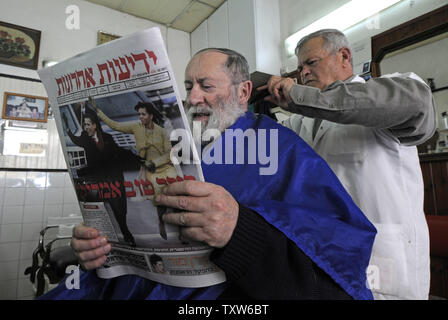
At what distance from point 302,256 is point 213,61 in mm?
808

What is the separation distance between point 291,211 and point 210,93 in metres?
0.59

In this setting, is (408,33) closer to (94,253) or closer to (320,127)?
(320,127)

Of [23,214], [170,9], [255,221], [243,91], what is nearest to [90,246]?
[255,221]

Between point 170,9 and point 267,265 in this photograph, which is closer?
point 267,265

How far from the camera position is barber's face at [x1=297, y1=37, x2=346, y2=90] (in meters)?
1.35

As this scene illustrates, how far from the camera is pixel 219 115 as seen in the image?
3.62ft

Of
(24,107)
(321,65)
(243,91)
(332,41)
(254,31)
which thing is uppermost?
(254,31)

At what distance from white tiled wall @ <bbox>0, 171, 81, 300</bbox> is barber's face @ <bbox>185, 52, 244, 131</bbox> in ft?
9.41

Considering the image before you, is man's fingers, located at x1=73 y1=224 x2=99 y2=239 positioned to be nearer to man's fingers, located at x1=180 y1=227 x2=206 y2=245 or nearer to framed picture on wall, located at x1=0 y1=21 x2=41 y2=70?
man's fingers, located at x1=180 y1=227 x2=206 y2=245

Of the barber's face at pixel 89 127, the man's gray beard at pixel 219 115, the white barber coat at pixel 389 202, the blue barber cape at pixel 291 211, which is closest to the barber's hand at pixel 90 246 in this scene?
the blue barber cape at pixel 291 211

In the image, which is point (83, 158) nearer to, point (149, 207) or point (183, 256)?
point (149, 207)

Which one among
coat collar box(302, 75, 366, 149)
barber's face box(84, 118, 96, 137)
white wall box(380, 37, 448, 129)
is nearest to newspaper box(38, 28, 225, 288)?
barber's face box(84, 118, 96, 137)

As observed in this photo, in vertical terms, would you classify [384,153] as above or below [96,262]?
above
